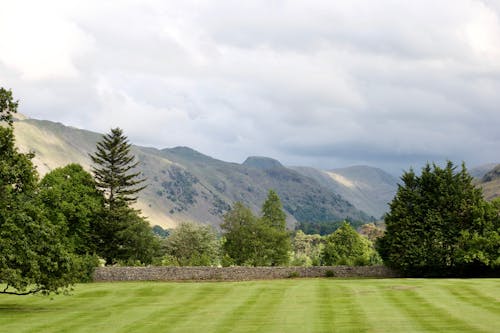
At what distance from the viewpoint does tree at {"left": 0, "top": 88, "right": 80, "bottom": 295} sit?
111ft

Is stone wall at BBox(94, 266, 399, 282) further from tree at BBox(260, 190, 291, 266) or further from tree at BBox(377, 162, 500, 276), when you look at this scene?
tree at BBox(260, 190, 291, 266)

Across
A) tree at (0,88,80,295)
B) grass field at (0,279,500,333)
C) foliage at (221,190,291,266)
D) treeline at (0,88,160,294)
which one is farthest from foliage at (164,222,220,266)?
tree at (0,88,80,295)

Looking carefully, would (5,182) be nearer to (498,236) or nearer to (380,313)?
(380,313)

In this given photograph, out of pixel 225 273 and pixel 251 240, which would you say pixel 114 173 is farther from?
pixel 225 273

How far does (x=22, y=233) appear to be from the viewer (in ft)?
113

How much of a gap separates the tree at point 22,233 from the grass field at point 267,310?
78.8 inches

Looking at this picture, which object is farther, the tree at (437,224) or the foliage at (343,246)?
the foliage at (343,246)

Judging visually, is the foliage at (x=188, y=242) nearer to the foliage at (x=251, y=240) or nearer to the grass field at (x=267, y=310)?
the foliage at (x=251, y=240)

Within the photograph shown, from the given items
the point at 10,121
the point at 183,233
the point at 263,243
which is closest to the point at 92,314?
the point at 10,121

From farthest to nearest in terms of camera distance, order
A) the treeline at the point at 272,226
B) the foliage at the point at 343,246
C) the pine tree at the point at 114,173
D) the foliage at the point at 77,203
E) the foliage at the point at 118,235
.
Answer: the foliage at the point at 343,246, the pine tree at the point at 114,173, the foliage at the point at 118,235, the foliage at the point at 77,203, the treeline at the point at 272,226

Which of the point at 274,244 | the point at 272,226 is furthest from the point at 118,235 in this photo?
the point at 272,226

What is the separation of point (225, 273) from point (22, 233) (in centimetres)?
4049

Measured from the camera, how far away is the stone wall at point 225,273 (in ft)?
233

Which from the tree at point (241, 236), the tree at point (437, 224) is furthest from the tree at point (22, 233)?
the tree at point (241, 236)
